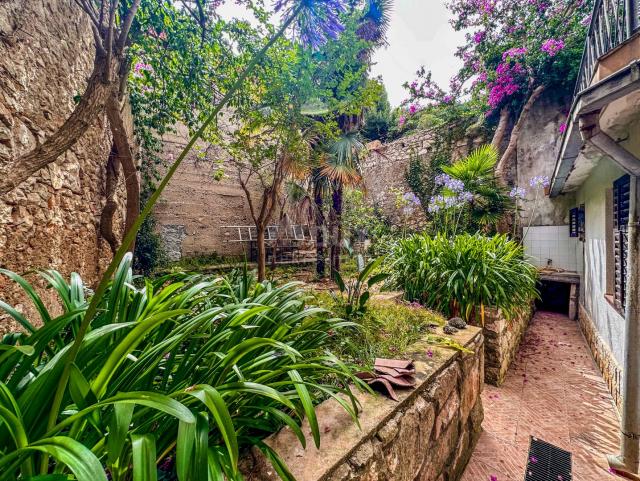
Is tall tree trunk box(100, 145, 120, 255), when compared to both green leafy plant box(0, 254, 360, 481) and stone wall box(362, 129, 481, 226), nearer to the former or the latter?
green leafy plant box(0, 254, 360, 481)

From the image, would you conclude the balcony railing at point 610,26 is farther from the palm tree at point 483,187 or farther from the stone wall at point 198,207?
the stone wall at point 198,207

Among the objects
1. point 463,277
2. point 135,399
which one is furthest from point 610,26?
point 135,399

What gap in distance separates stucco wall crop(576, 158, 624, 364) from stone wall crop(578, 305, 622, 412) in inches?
2.4

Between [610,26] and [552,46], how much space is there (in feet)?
13.6

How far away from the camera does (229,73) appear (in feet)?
9.92

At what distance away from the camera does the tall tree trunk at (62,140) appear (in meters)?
1.26

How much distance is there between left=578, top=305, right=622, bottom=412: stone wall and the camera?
2212mm

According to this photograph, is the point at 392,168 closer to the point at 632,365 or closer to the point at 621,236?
the point at 621,236

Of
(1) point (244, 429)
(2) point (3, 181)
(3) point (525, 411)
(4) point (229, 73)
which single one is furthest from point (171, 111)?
(3) point (525, 411)

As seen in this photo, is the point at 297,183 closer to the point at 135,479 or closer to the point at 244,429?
the point at 244,429

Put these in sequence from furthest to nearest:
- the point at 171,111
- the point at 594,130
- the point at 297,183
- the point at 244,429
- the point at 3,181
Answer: the point at 297,183, the point at 171,111, the point at 594,130, the point at 3,181, the point at 244,429

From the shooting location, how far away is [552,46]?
4.68m

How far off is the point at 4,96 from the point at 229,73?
2025mm

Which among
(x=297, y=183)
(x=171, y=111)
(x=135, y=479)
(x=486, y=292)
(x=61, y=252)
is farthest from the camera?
(x=297, y=183)
